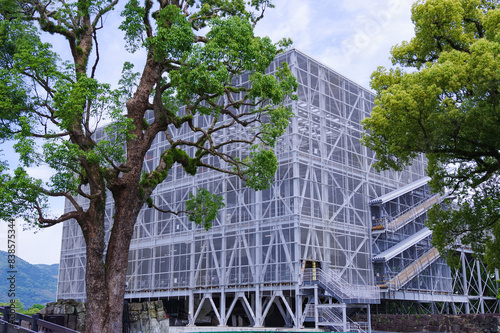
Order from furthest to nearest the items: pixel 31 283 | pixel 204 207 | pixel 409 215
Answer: pixel 31 283 < pixel 409 215 < pixel 204 207

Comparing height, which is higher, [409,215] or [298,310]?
[409,215]

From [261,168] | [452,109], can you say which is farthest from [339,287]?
[452,109]

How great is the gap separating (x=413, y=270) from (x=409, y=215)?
4.01m

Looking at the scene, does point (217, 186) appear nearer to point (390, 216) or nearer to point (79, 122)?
point (390, 216)

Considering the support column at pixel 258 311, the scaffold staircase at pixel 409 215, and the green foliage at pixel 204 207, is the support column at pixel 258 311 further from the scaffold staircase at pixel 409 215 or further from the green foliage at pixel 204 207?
the green foliage at pixel 204 207

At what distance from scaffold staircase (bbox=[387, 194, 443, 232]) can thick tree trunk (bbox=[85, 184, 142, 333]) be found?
2204 cm

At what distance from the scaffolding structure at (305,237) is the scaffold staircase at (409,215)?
92 millimetres

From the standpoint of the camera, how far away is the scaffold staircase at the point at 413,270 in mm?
28766

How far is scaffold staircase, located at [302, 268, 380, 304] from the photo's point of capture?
953 inches

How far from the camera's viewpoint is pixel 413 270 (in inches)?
1195

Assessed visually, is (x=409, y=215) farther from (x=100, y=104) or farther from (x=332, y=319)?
(x=100, y=104)

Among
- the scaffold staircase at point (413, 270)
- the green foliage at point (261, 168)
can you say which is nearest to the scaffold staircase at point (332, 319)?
the scaffold staircase at point (413, 270)

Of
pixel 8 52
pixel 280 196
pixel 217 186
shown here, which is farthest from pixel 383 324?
pixel 8 52

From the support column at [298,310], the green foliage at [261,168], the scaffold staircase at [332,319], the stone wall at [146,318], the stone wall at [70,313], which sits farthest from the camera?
the support column at [298,310]
